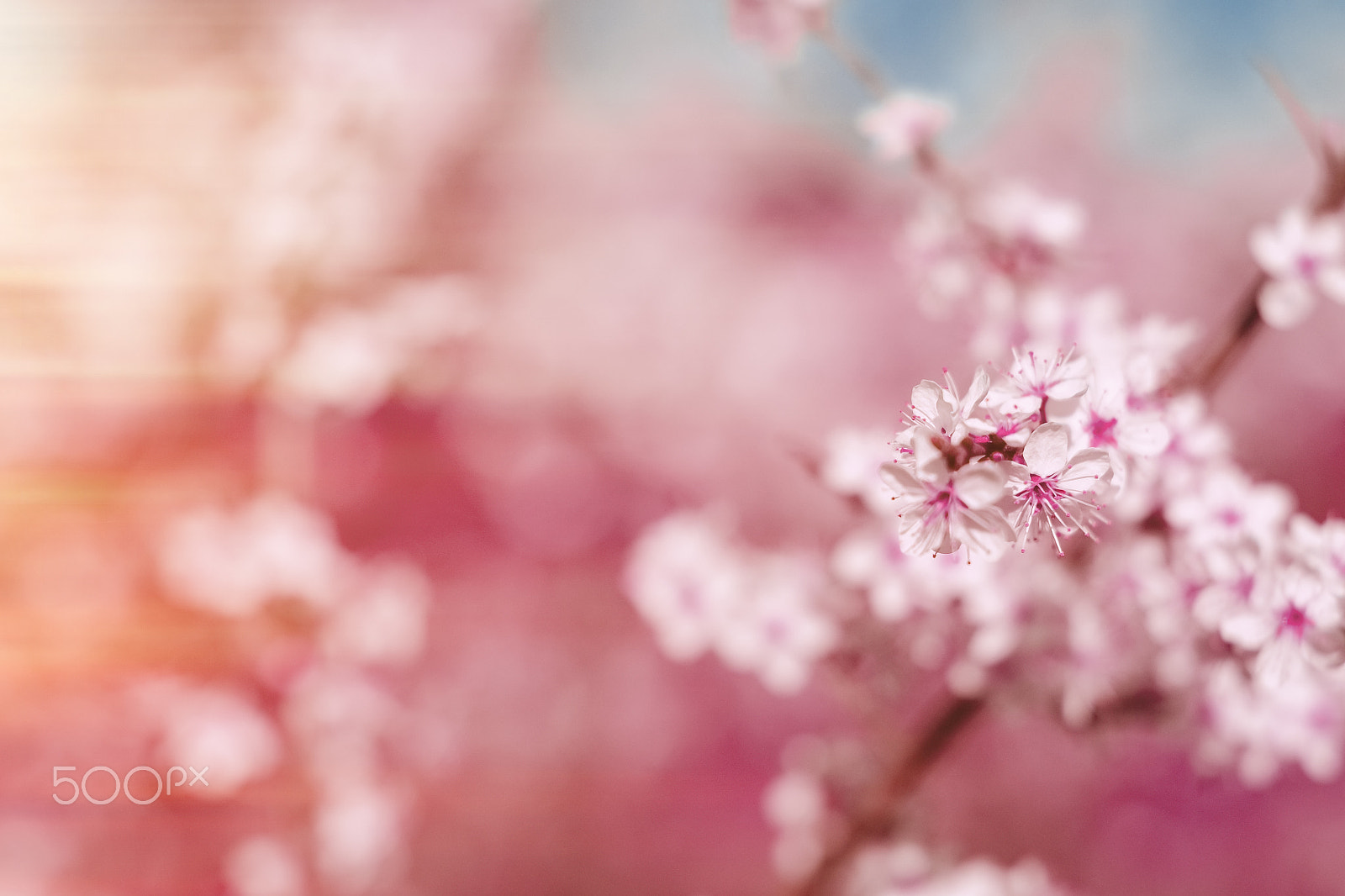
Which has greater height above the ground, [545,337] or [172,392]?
[545,337]

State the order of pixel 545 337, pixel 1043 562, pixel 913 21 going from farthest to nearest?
pixel 545 337 → pixel 913 21 → pixel 1043 562

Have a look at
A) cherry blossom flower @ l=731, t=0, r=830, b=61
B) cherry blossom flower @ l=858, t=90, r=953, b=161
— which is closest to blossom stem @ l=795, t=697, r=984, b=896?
cherry blossom flower @ l=858, t=90, r=953, b=161

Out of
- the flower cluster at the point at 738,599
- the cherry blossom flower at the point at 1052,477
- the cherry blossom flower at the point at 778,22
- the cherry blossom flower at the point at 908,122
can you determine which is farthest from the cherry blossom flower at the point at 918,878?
the cherry blossom flower at the point at 778,22

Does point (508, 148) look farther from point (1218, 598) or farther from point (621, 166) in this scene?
point (1218, 598)

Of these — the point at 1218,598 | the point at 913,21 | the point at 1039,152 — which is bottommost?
the point at 1218,598

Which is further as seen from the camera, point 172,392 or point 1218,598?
point 172,392

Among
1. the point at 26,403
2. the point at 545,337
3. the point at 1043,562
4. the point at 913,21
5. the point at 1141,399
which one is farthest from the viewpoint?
the point at 545,337

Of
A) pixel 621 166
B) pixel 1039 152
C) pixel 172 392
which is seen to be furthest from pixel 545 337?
pixel 1039 152

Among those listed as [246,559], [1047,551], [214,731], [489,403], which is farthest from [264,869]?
[1047,551]
